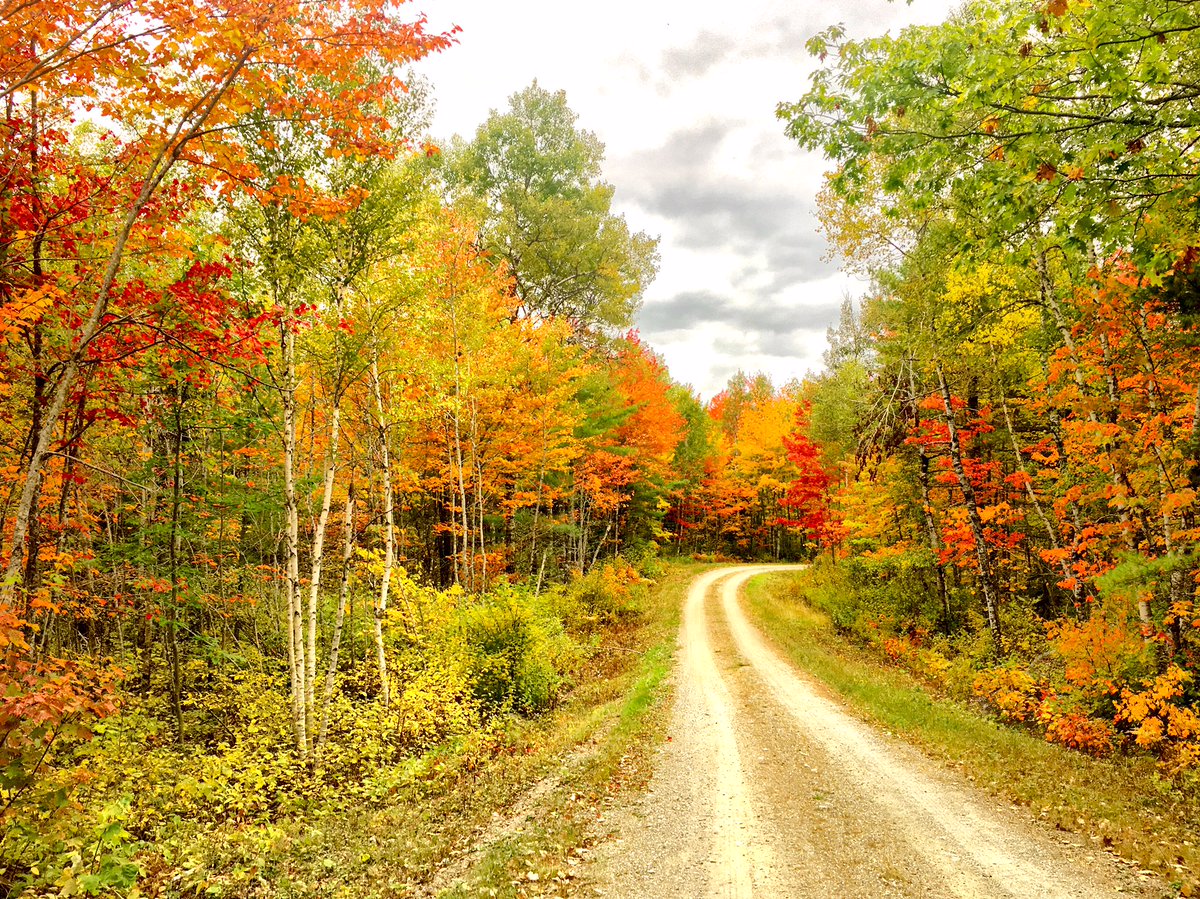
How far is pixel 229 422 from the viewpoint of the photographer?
10.3 meters

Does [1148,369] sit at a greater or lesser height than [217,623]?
greater

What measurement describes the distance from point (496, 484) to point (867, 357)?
16.5m

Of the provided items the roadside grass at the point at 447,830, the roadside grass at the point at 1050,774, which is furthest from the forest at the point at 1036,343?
the roadside grass at the point at 447,830

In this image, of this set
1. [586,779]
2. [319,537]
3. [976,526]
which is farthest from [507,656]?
[976,526]

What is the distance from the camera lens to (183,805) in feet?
25.7

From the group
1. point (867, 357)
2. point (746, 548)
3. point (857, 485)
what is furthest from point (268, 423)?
point (746, 548)

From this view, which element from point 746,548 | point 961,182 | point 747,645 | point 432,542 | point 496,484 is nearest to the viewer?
point 961,182

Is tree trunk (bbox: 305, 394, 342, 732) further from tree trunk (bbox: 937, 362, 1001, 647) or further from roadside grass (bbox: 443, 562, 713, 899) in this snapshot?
tree trunk (bbox: 937, 362, 1001, 647)

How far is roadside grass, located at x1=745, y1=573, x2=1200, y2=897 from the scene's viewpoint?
6.20m

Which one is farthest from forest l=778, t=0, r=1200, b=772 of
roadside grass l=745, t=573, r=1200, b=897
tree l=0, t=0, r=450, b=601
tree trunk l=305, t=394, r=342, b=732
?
tree trunk l=305, t=394, r=342, b=732

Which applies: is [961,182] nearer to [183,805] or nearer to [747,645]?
[183,805]

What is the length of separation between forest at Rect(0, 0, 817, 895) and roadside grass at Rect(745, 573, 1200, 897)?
7.60 meters

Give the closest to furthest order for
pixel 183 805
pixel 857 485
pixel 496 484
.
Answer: pixel 183 805 → pixel 857 485 → pixel 496 484

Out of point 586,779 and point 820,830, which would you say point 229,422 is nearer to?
point 586,779
